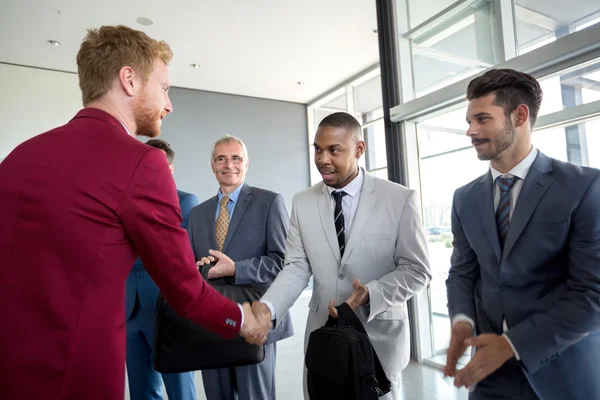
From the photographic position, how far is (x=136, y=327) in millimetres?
2572

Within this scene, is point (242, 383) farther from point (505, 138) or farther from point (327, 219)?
point (505, 138)

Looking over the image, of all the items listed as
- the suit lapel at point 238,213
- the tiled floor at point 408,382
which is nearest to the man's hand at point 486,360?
the suit lapel at point 238,213

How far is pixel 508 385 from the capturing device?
1.28 meters

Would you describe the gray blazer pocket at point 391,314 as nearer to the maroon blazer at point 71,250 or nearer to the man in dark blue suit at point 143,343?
the maroon blazer at point 71,250

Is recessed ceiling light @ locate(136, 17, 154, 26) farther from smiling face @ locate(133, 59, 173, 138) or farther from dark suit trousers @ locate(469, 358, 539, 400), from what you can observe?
dark suit trousers @ locate(469, 358, 539, 400)

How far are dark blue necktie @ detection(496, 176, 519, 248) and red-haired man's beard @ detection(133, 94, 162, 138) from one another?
132 centimetres

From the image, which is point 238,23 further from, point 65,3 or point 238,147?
point 238,147

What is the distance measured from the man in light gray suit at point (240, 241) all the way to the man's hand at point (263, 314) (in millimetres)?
420

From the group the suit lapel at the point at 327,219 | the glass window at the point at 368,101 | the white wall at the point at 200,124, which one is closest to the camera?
the suit lapel at the point at 327,219

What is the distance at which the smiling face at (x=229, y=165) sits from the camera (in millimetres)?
2625

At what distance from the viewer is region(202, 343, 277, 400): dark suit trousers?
215 cm

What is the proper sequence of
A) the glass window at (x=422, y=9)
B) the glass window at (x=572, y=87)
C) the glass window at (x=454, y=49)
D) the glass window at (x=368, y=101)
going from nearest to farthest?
1. the glass window at (x=572, y=87)
2. the glass window at (x=454, y=49)
3. the glass window at (x=422, y=9)
4. the glass window at (x=368, y=101)

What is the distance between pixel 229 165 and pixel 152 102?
124 cm

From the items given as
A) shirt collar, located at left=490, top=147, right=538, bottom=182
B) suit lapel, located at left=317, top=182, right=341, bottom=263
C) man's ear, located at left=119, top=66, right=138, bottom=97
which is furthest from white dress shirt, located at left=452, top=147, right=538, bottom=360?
man's ear, located at left=119, top=66, right=138, bottom=97
